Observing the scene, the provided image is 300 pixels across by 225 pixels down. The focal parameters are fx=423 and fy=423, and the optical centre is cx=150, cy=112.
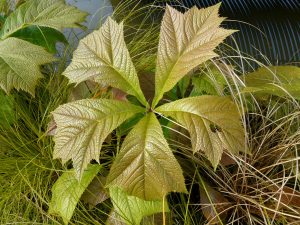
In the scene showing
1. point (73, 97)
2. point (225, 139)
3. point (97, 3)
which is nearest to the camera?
point (225, 139)

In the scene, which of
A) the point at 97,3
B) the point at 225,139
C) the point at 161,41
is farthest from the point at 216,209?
the point at 97,3

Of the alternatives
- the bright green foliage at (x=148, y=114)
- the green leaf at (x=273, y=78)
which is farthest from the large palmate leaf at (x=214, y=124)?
the green leaf at (x=273, y=78)

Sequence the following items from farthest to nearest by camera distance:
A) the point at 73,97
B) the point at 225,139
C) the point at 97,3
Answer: the point at 97,3
the point at 73,97
the point at 225,139

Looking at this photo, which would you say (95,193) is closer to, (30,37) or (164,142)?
(164,142)

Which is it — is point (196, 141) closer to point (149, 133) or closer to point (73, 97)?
point (149, 133)

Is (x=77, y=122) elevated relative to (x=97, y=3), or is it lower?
lower

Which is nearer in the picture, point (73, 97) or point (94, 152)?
point (94, 152)

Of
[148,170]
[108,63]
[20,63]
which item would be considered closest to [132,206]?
[148,170]
